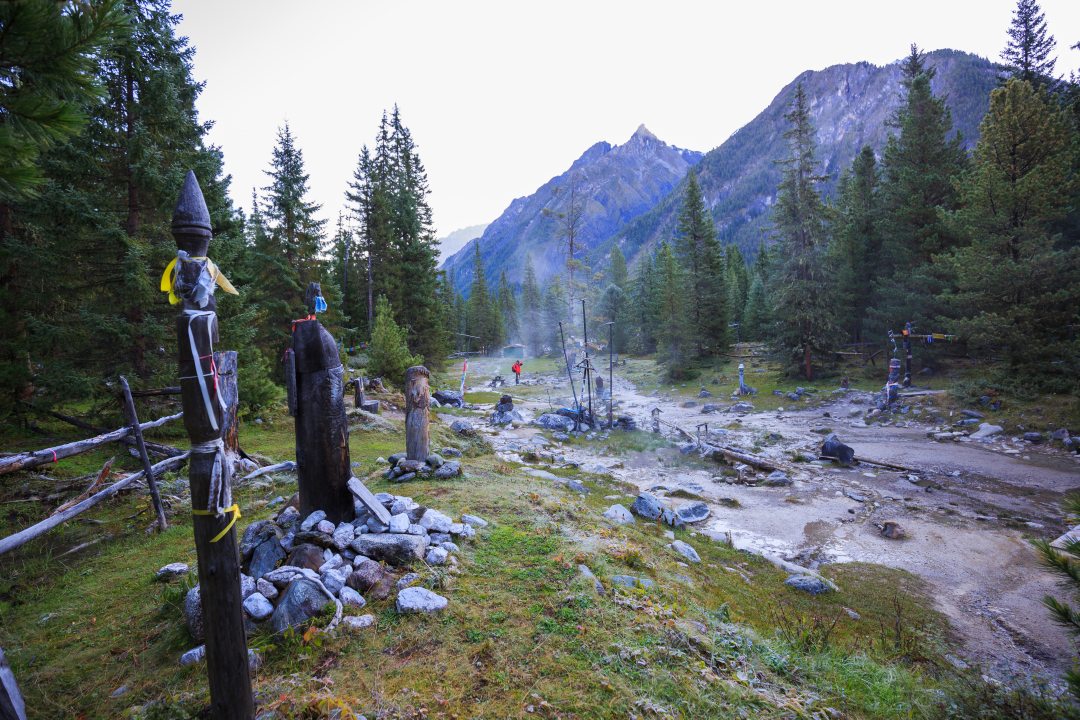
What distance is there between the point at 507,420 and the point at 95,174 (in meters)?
Answer: 14.4

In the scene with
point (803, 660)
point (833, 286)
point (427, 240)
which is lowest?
point (803, 660)

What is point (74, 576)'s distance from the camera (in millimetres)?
5523

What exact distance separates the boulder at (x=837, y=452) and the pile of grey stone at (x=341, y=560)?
12058 millimetres

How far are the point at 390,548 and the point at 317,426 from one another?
181cm

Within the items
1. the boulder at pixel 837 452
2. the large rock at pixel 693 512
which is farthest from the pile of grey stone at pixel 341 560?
the boulder at pixel 837 452

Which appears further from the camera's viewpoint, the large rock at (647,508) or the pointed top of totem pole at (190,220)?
the large rock at (647,508)

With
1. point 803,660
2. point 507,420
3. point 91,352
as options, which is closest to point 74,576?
point 91,352

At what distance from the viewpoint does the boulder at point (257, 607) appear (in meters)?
3.90

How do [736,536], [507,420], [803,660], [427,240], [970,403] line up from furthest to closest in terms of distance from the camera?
[427,240] → [507,420] → [970,403] → [736,536] → [803,660]

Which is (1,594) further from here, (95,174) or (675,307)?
(675,307)

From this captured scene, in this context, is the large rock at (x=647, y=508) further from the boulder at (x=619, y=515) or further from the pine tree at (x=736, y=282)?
the pine tree at (x=736, y=282)

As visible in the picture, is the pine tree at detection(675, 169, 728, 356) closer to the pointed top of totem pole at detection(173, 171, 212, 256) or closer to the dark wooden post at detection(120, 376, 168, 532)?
the dark wooden post at detection(120, 376, 168, 532)

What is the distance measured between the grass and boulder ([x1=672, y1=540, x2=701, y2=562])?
37cm

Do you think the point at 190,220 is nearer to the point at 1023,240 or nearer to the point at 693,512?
the point at 693,512
